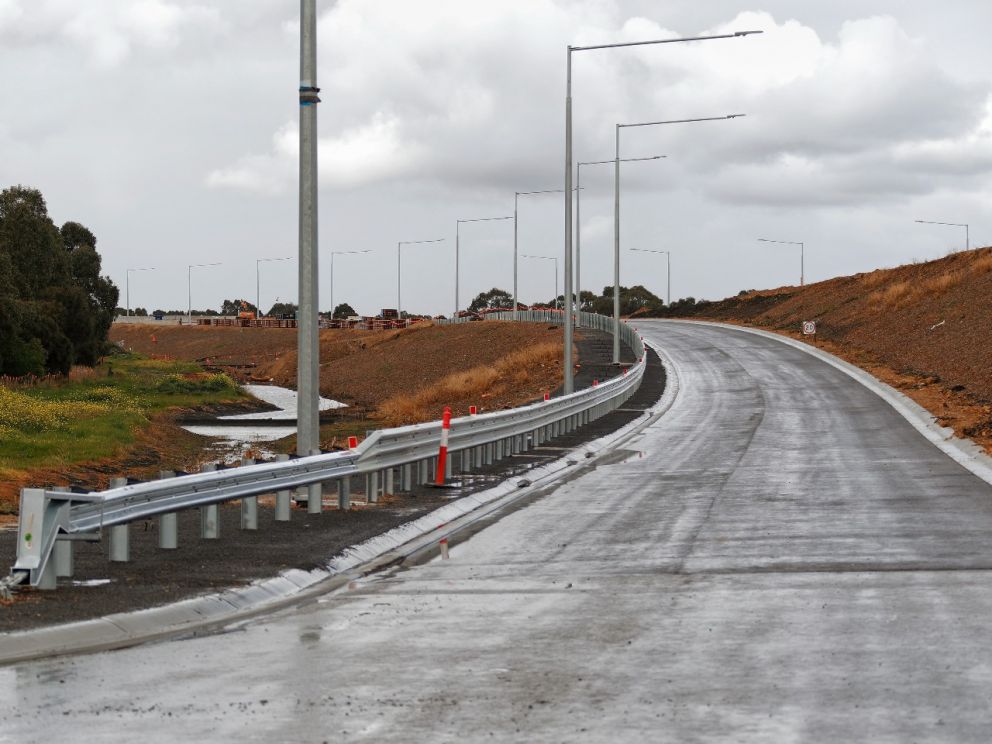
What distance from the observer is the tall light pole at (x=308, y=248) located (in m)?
16.3

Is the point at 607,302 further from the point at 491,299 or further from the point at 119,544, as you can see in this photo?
the point at 119,544

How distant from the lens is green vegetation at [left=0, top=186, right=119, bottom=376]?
5859cm

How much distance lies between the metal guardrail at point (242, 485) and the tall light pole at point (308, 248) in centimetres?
71

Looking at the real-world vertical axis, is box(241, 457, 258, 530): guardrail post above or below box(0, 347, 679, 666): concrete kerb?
above

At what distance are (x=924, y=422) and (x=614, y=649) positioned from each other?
24931mm

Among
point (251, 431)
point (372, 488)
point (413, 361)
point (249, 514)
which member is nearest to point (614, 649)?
point (249, 514)

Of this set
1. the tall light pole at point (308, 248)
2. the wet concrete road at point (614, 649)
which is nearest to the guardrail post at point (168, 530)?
the wet concrete road at point (614, 649)

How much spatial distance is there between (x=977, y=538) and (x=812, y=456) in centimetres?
1124

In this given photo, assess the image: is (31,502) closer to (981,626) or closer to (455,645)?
(455,645)

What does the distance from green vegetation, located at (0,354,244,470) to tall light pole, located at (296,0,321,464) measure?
31.2 ft

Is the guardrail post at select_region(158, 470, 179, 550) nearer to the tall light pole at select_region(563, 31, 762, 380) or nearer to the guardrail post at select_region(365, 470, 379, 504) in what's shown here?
the guardrail post at select_region(365, 470, 379, 504)

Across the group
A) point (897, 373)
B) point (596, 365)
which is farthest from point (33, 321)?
point (897, 373)

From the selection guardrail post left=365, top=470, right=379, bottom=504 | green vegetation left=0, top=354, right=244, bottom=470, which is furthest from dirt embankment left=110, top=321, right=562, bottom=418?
guardrail post left=365, top=470, right=379, bottom=504

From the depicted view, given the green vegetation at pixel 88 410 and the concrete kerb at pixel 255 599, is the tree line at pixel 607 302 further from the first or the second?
the concrete kerb at pixel 255 599
